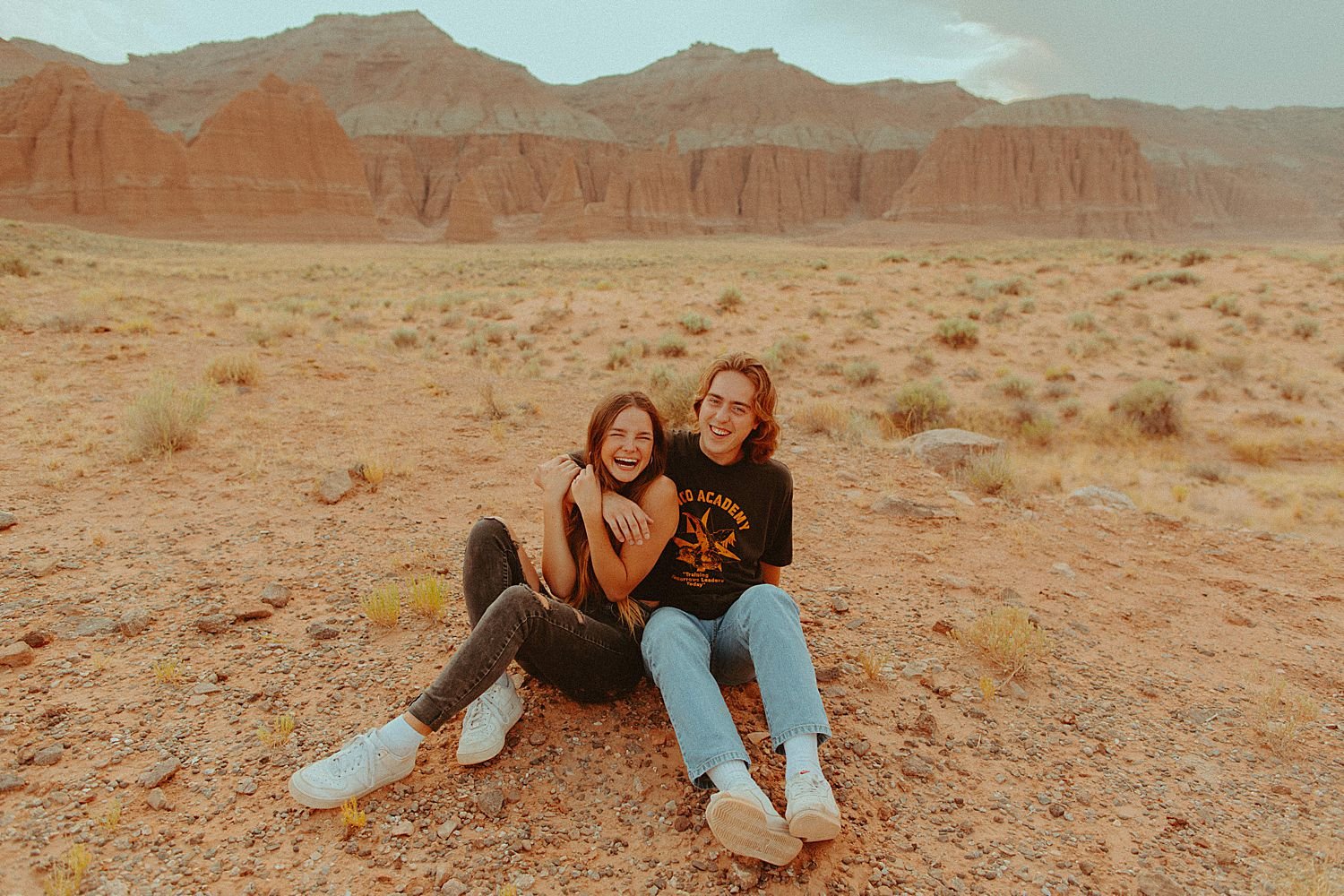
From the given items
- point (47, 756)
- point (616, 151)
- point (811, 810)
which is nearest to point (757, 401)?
point (811, 810)

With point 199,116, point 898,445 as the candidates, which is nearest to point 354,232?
point 199,116

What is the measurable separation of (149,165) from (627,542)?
229ft

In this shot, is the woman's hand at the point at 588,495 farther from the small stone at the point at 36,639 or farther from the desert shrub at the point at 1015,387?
the desert shrub at the point at 1015,387

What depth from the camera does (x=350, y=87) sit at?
102 meters

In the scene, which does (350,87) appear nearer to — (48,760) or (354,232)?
(354,232)

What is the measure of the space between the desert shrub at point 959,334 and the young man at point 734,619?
33.8 feet

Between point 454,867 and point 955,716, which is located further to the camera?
point 955,716

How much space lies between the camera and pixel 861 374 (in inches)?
415

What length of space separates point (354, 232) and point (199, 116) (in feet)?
150

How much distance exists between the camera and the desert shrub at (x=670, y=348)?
11688mm

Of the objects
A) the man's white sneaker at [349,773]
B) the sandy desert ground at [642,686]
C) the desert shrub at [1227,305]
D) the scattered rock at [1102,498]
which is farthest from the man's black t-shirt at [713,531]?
the desert shrub at [1227,305]

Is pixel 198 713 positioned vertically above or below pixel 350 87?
below

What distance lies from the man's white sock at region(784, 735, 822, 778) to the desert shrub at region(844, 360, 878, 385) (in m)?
8.53

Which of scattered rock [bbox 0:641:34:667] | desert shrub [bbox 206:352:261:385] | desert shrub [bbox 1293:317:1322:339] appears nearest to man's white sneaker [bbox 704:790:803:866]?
scattered rock [bbox 0:641:34:667]
